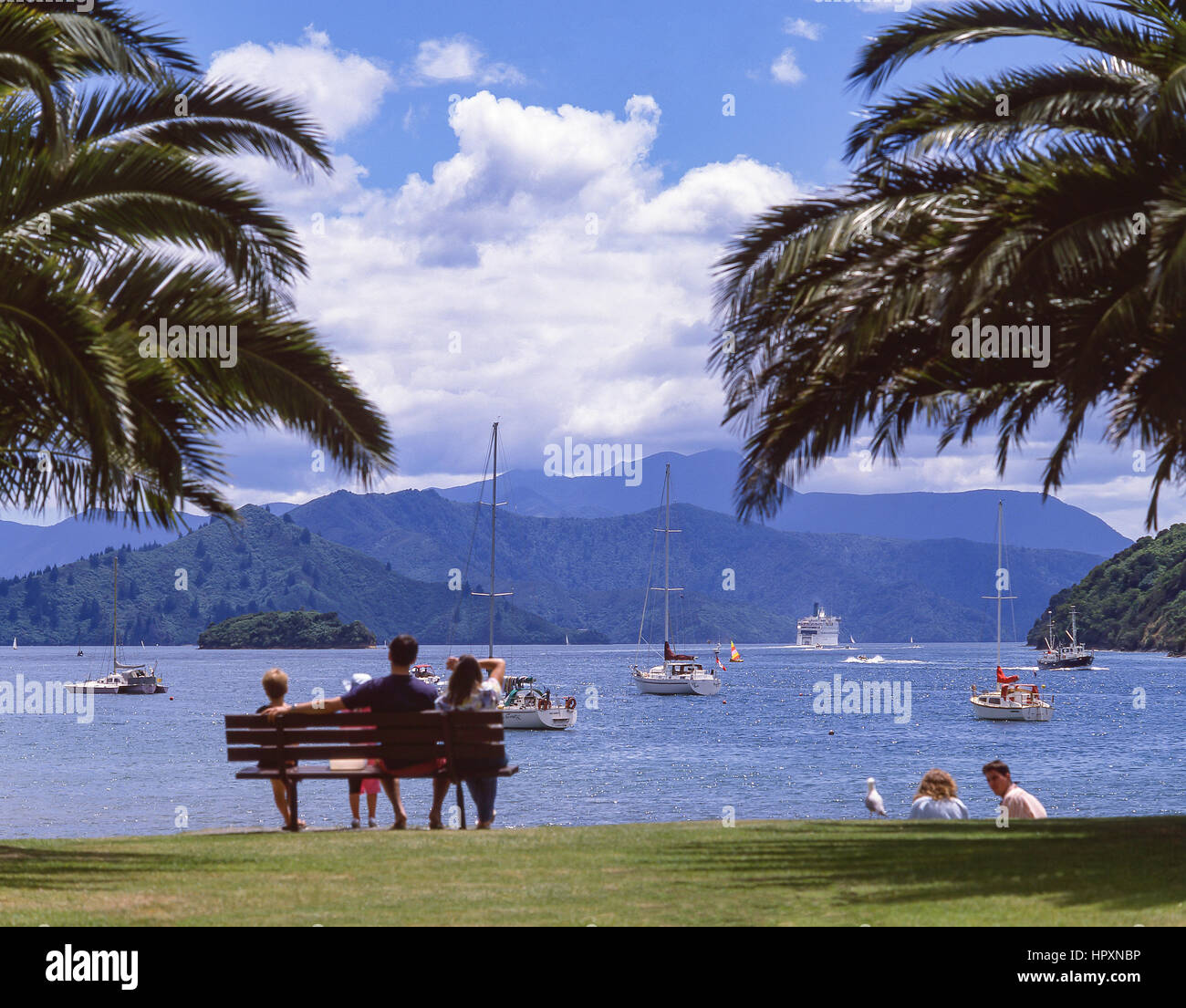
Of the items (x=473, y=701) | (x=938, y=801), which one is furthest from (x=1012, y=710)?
(x=473, y=701)

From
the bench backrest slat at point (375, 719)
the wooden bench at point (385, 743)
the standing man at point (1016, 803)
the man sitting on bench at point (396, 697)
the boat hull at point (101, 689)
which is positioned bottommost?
the boat hull at point (101, 689)

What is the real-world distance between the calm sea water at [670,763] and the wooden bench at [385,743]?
24.4m

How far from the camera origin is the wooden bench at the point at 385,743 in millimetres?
11070

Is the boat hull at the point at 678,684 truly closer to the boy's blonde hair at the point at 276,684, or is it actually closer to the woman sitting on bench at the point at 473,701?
the woman sitting on bench at the point at 473,701

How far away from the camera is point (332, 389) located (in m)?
10.4

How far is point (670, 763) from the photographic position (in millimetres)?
61469

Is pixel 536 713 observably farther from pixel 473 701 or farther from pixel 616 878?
pixel 616 878

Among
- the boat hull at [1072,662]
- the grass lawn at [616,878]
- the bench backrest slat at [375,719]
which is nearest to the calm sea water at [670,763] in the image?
the bench backrest slat at [375,719]

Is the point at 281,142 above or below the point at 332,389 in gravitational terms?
above

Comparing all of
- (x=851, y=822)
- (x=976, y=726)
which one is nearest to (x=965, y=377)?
(x=851, y=822)

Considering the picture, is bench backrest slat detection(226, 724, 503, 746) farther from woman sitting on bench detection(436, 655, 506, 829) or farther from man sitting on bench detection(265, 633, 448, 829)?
woman sitting on bench detection(436, 655, 506, 829)

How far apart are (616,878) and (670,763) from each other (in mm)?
53904
